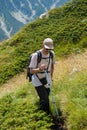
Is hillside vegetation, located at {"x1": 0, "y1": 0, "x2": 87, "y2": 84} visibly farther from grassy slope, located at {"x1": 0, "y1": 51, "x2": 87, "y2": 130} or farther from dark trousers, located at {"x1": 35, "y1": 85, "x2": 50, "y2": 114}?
dark trousers, located at {"x1": 35, "y1": 85, "x2": 50, "y2": 114}

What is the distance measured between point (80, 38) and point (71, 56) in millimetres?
3076

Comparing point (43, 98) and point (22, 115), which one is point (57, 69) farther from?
point (22, 115)

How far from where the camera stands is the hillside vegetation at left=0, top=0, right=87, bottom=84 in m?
24.6

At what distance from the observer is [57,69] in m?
17.1

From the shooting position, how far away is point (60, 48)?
82.4 feet

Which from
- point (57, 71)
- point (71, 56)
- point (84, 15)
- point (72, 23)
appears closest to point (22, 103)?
point (57, 71)

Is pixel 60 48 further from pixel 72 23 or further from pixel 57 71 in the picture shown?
pixel 57 71

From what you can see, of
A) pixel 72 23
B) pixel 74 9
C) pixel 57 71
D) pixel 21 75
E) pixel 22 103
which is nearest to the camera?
pixel 22 103

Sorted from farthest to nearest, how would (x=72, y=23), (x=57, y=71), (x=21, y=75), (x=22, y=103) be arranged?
(x=72, y=23)
(x=21, y=75)
(x=57, y=71)
(x=22, y=103)

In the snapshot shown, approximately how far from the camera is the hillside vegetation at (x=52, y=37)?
80.6ft

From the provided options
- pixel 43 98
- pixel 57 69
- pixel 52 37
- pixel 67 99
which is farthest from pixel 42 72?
pixel 52 37

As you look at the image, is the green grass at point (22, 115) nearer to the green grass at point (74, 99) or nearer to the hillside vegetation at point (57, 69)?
the hillside vegetation at point (57, 69)

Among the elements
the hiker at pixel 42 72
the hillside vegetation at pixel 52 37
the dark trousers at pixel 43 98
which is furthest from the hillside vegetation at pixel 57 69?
the hiker at pixel 42 72

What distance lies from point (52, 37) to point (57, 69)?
10.1 meters
